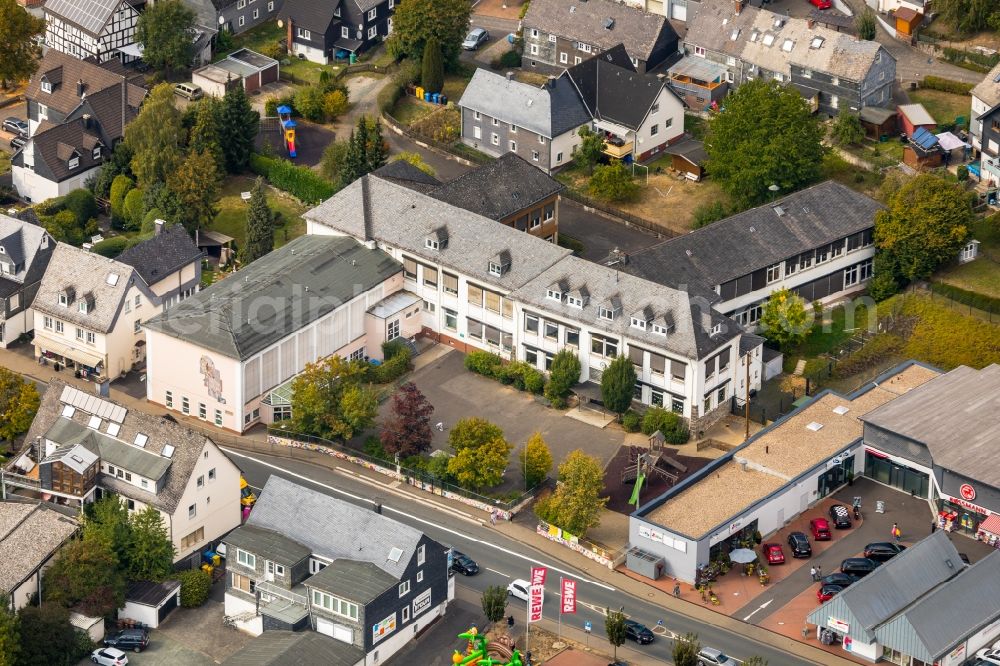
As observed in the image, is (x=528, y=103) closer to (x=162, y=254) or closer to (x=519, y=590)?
(x=162, y=254)

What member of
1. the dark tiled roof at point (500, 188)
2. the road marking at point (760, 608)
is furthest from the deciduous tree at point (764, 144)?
the road marking at point (760, 608)

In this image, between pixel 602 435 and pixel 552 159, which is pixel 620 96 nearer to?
pixel 552 159

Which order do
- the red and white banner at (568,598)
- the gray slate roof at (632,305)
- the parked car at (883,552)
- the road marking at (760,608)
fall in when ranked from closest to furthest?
the red and white banner at (568,598)
the road marking at (760,608)
the parked car at (883,552)
the gray slate roof at (632,305)

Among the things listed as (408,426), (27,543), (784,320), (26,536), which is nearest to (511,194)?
(784,320)

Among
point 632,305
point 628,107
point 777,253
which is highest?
point 628,107

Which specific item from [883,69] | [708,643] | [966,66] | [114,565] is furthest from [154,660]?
[966,66]

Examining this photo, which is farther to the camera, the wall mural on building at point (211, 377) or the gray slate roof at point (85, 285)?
the gray slate roof at point (85, 285)

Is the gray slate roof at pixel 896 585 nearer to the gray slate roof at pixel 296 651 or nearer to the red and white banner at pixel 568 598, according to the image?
the red and white banner at pixel 568 598
